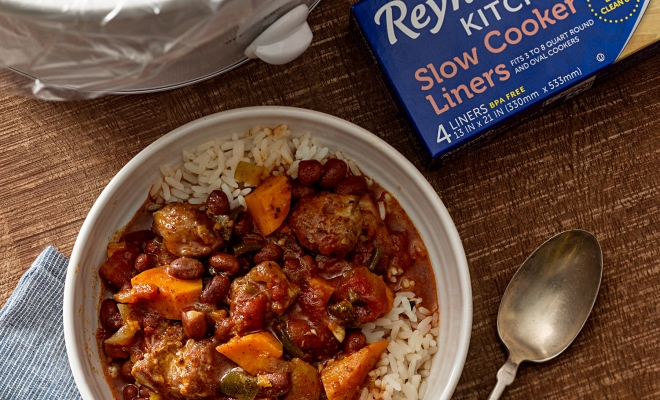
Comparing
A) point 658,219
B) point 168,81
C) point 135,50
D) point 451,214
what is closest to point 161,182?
point 168,81

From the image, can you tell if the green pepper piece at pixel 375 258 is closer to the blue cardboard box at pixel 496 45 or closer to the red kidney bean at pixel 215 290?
the blue cardboard box at pixel 496 45

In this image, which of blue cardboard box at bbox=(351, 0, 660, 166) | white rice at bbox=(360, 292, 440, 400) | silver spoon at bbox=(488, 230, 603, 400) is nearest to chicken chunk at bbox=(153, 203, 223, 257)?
white rice at bbox=(360, 292, 440, 400)

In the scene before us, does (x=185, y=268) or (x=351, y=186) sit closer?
(x=185, y=268)

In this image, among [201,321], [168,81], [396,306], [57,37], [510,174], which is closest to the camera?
[57,37]

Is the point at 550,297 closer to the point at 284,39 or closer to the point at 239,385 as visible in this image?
the point at 239,385

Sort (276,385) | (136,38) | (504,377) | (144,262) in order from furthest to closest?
(504,377) → (144,262) → (276,385) → (136,38)

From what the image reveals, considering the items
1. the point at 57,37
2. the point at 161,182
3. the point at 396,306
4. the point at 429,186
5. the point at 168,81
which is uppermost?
the point at 57,37

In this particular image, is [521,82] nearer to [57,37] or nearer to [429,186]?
[429,186]

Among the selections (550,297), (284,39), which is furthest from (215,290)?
(550,297)
